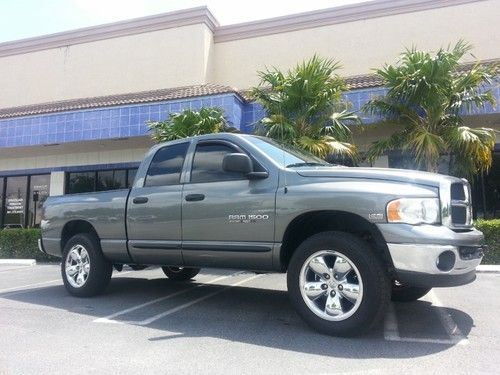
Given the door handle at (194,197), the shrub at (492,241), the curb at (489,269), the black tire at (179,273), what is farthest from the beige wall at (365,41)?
the door handle at (194,197)

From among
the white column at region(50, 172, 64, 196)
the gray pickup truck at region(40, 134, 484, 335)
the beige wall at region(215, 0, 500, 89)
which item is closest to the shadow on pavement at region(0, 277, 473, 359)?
the gray pickup truck at region(40, 134, 484, 335)

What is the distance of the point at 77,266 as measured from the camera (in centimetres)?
656

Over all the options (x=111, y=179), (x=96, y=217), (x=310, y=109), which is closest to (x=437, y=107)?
(x=310, y=109)

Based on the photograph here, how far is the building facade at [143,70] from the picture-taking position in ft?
48.6

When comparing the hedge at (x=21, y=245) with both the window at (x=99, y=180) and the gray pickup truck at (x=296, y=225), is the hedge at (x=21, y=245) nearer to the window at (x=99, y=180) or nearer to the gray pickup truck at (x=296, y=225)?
the window at (x=99, y=180)

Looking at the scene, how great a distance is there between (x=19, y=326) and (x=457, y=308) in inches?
199

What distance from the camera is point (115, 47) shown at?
19.2 m

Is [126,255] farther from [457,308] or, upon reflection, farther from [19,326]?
[457,308]

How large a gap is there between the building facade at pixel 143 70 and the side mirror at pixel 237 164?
8.50m

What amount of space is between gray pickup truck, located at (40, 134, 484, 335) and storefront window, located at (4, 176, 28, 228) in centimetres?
1362

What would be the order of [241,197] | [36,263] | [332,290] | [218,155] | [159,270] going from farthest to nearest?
1. [36,263]
2. [159,270]
3. [218,155]
4. [241,197]
5. [332,290]

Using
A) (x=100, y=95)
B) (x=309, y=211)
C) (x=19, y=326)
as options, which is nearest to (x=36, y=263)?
(x=100, y=95)

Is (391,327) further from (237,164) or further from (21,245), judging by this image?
(21,245)

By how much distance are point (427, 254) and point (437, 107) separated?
310 inches
